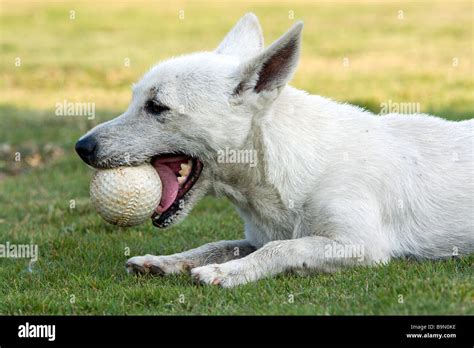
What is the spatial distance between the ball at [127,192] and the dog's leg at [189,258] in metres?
0.33

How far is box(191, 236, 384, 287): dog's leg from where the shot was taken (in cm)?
632

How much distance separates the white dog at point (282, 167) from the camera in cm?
656

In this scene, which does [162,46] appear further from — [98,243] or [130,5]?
[98,243]

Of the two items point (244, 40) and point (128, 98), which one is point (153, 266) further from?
point (128, 98)

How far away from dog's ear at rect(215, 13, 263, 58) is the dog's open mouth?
1104 mm

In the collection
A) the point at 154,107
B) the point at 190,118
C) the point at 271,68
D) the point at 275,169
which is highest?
the point at 271,68

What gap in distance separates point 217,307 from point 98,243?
2.58 meters

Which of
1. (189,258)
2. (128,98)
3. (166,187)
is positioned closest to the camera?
(166,187)

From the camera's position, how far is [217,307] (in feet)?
19.1

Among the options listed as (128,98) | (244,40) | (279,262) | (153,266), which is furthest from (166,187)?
(128,98)

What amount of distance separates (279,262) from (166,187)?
3.60 ft

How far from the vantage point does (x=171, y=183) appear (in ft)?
22.8

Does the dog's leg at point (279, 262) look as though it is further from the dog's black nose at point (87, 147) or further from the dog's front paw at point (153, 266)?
the dog's black nose at point (87, 147)
